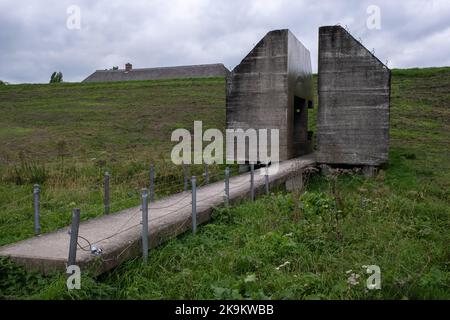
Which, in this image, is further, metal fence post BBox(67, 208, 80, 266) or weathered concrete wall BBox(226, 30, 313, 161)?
weathered concrete wall BBox(226, 30, 313, 161)

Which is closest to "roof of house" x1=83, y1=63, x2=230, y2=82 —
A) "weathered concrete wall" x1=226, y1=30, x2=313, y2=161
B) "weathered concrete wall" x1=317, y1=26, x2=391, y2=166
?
"weathered concrete wall" x1=226, y1=30, x2=313, y2=161

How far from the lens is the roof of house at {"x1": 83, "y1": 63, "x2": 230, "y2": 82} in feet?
158

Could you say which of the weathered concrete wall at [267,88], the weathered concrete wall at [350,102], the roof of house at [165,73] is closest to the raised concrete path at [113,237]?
the weathered concrete wall at [267,88]

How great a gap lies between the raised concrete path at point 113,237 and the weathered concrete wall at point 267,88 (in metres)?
6.39

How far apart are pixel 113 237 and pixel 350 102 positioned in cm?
1133

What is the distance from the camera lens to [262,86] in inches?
615

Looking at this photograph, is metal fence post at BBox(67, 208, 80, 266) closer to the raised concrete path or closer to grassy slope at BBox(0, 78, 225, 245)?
the raised concrete path

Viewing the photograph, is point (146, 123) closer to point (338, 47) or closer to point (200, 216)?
point (338, 47)

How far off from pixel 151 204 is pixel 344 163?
8.78 metres

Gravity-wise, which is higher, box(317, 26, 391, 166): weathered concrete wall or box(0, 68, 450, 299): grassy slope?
box(317, 26, 391, 166): weathered concrete wall

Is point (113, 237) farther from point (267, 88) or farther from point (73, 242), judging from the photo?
point (267, 88)

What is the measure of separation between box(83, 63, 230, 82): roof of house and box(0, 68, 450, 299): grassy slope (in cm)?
3901

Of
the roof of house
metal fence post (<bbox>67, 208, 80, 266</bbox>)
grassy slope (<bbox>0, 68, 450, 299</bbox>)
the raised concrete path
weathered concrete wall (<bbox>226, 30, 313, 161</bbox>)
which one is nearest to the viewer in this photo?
metal fence post (<bbox>67, 208, 80, 266</bbox>)

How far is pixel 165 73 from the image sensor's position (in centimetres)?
5066
